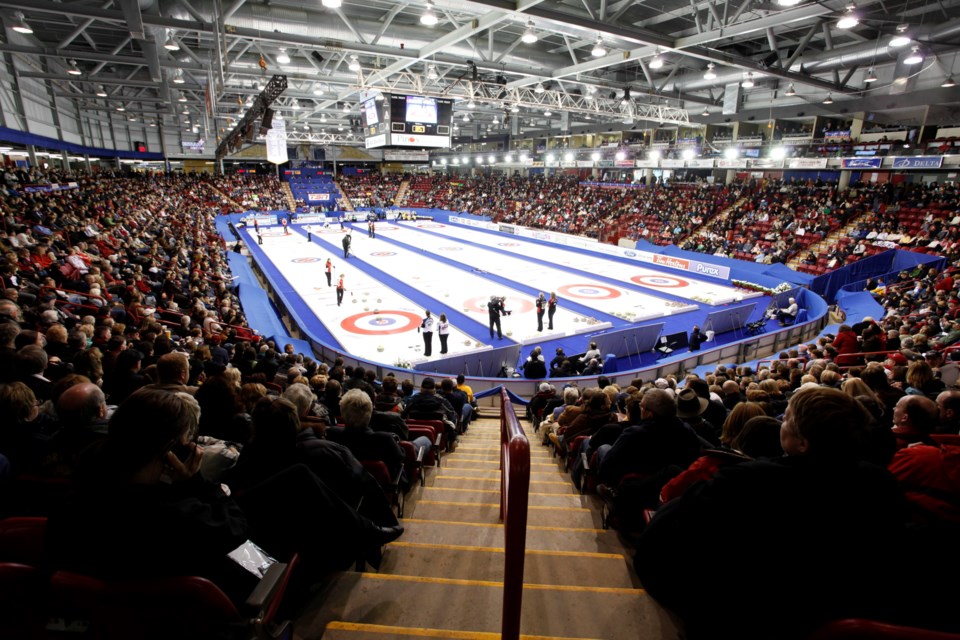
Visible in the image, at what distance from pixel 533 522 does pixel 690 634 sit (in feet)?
7.58

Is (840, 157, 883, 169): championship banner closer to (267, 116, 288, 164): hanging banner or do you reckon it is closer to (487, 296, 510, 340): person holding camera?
(487, 296, 510, 340): person holding camera

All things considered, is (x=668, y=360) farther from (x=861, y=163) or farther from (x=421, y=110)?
(x=861, y=163)

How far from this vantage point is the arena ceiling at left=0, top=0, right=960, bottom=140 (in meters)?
14.1

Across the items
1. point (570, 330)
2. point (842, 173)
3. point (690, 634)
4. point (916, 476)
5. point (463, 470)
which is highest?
point (842, 173)

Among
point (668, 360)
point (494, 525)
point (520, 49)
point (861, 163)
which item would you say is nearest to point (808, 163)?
point (861, 163)

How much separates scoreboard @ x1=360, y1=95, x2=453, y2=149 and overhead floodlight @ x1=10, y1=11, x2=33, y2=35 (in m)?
10.9

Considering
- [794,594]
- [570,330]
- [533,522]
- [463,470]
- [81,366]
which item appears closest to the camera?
[794,594]

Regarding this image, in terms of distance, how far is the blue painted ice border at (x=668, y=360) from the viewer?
12352 millimetres

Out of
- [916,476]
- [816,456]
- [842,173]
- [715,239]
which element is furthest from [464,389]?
[842,173]

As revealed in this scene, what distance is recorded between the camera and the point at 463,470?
632cm

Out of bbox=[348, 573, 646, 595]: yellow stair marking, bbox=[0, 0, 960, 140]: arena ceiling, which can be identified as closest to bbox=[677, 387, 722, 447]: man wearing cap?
bbox=[348, 573, 646, 595]: yellow stair marking

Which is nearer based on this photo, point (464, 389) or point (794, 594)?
point (794, 594)

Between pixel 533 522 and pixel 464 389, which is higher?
pixel 533 522

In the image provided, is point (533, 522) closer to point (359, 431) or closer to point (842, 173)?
point (359, 431)
